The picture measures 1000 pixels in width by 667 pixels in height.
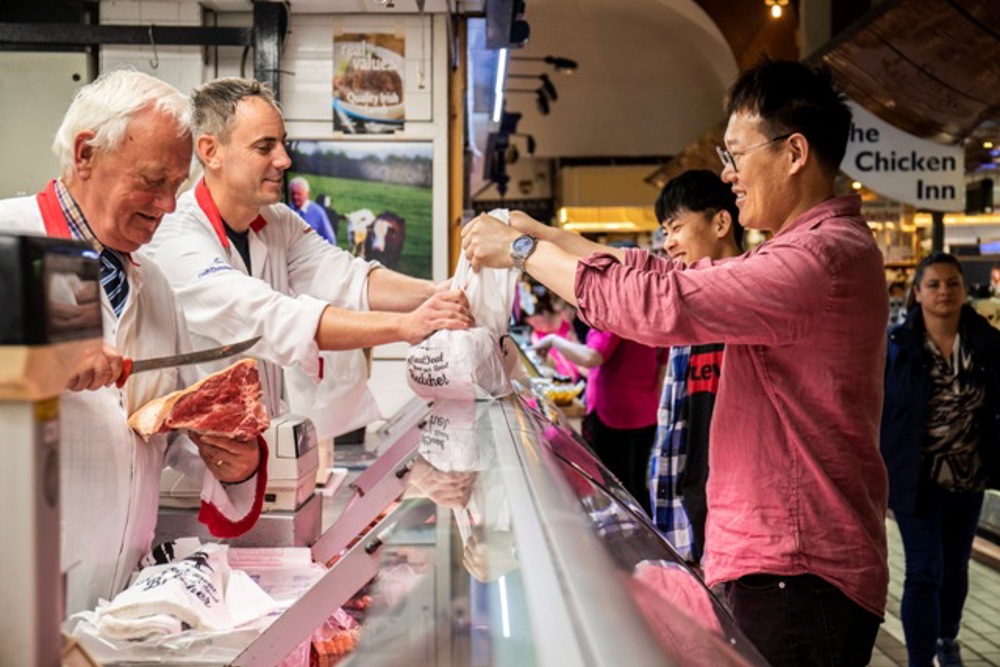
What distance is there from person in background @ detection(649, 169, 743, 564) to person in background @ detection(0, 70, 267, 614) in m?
1.50

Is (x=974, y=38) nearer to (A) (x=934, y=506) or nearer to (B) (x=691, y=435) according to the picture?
(A) (x=934, y=506)

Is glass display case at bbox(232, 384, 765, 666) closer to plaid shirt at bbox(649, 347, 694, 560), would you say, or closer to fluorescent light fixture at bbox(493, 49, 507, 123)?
plaid shirt at bbox(649, 347, 694, 560)

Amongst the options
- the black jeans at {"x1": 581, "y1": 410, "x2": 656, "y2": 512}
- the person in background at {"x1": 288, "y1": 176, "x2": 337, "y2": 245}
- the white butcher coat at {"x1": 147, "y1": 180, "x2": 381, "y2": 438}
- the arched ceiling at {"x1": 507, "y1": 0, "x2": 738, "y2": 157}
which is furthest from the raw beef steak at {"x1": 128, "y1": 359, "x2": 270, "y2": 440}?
the arched ceiling at {"x1": 507, "y1": 0, "x2": 738, "y2": 157}

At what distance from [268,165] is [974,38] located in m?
4.89

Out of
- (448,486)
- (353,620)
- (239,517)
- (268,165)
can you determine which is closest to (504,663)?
(448,486)

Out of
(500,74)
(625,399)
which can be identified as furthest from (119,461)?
(500,74)

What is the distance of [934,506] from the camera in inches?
165

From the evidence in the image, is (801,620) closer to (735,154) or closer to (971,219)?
(735,154)

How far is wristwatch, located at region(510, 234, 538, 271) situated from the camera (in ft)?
6.73

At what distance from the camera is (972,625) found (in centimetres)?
495

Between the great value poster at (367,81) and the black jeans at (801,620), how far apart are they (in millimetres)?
4992

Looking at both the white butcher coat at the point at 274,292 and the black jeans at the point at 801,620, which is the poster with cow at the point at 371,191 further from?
the black jeans at the point at 801,620

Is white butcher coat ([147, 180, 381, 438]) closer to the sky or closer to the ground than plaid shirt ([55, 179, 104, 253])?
closer to the ground

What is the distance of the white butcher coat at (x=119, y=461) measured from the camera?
66.6 inches
